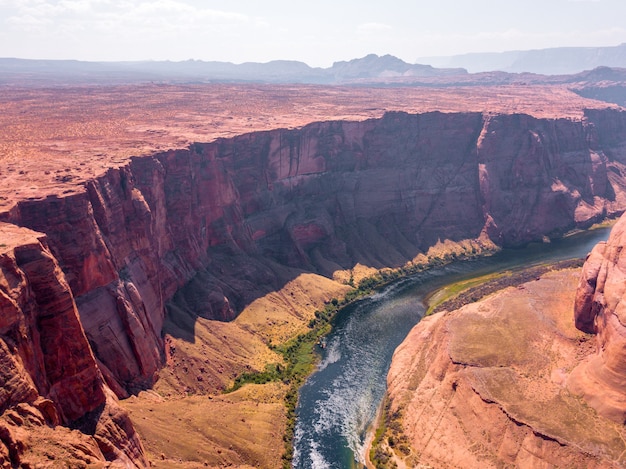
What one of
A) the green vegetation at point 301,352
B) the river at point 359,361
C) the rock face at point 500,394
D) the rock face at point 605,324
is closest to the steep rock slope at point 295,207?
the green vegetation at point 301,352

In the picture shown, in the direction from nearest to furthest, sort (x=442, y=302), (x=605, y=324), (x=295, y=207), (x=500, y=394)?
(x=500, y=394) < (x=605, y=324) < (x=442, y=302) < (x=295, y=207)

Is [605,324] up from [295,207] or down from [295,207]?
down

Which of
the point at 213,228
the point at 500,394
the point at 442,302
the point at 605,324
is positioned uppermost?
the point at 213,228

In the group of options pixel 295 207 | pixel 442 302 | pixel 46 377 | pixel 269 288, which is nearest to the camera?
→ pixel 46 377

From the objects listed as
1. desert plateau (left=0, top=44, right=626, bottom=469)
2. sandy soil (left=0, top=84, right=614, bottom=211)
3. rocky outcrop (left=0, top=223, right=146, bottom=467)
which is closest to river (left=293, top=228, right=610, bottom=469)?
desert plateau (left=0, top=44, right=626, bottom=469)

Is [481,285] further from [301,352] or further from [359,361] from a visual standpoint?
[301,352]

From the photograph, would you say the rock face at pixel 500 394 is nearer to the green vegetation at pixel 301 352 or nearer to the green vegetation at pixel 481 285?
the green vegetation at pixel 301 352

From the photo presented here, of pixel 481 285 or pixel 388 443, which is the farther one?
pixel 481 285

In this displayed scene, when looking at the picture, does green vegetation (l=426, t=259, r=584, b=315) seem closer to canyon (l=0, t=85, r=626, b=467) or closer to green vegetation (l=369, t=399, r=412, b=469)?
canyon (l=0, t=85, r=626, b=467)

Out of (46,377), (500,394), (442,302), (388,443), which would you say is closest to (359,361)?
(388,443)
